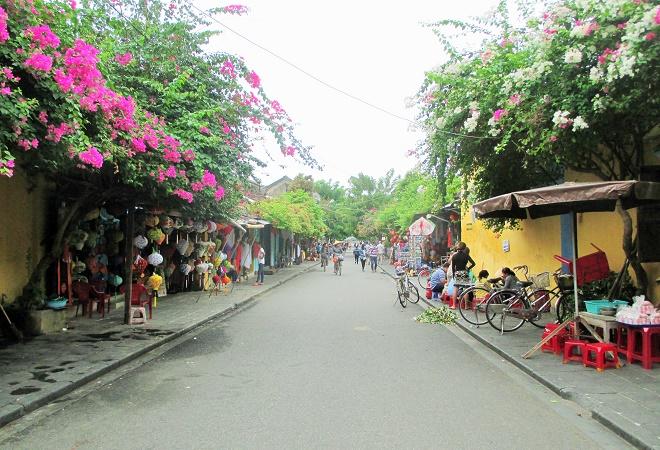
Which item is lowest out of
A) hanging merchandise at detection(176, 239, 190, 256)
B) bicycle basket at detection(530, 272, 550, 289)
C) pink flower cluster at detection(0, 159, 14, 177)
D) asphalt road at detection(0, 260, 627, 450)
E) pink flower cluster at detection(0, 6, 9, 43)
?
asphalt road at detection(0, 260, 627, 450)

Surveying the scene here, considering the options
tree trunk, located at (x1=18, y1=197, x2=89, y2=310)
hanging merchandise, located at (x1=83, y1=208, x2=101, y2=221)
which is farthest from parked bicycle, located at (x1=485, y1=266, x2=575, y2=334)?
hanging merchandise, located at (x1=83, y1=208, x2=101, y2=221)

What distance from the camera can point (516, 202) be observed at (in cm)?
845

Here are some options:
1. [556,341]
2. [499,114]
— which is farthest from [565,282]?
[499,114]

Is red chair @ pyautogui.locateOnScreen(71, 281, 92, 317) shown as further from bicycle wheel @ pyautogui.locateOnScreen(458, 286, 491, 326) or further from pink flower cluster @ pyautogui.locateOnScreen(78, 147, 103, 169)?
bicycle wheel @ pyautogui.locateOnScreen(458, 286, 491, 326)

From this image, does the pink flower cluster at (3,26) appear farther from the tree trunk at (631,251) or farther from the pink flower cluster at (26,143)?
the tree trunk at (631,251)

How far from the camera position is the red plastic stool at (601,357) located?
282 inches

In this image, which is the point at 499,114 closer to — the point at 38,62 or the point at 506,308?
the point at 506,308

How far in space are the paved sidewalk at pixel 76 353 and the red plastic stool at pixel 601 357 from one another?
6.77 meters

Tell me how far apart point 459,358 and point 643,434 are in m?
3.86

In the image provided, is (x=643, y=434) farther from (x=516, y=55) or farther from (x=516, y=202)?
(x=516, y=55)

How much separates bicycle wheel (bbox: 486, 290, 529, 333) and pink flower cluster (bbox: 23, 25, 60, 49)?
28.4 feet

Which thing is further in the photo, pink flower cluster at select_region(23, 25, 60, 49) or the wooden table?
the wooden table

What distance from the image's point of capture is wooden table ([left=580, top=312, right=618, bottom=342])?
7586 mm

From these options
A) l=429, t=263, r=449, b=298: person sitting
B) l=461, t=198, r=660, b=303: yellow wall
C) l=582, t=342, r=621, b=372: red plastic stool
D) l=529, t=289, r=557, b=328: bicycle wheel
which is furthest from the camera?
l=429, t=263, r=449, b=298: person sitting
